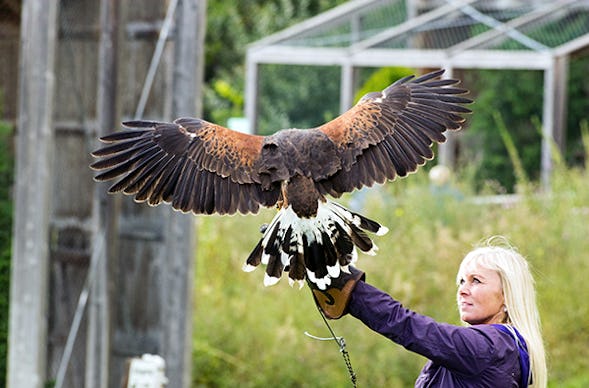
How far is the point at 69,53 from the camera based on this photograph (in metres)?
7.13

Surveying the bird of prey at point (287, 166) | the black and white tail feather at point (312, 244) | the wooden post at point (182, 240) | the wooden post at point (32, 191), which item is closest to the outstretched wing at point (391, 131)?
the bird of prey at point (287, 166)

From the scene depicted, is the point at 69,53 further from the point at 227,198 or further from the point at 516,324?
the point at 516,324

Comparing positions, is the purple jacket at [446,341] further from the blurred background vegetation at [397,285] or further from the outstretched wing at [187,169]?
the blurred background vegetation at [397,285]

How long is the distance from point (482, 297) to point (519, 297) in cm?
10

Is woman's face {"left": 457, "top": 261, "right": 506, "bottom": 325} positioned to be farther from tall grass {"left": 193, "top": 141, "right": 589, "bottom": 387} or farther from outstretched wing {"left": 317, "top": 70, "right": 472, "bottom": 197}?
tall grass {"left": 193, "top": 141, "right": 589, "bottom": 387}

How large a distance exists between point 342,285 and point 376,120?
95 centimetres

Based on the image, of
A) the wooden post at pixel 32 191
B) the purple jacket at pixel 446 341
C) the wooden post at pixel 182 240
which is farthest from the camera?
the wooden post at pixel 182 240

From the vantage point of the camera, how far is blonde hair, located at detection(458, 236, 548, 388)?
2.72m

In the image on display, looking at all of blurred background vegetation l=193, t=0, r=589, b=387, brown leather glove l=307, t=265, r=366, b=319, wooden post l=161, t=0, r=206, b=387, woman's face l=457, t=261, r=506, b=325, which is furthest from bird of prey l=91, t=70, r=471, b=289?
blurred background vegetation l=193, t=0, r=589, b=387

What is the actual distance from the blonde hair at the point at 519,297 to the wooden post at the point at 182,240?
3532 mm

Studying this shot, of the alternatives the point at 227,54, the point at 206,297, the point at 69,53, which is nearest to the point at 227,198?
the point at 69,53

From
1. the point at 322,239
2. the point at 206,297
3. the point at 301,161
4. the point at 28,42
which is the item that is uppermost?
the point at 28,42

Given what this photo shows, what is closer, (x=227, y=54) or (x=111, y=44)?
(x=111, y=44)

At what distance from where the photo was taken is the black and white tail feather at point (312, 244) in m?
2.73
